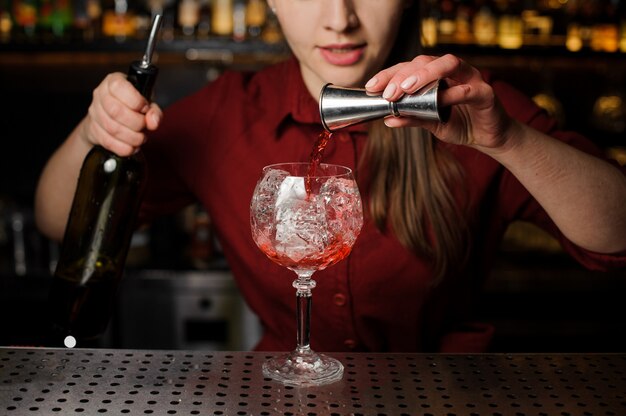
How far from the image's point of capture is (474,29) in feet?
12.0

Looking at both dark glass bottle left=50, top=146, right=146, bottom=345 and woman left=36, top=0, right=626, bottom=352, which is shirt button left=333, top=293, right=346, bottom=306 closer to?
woman left=36, top=0, right=626, bottom=352

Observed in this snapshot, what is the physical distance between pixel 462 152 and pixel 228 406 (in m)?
0.85

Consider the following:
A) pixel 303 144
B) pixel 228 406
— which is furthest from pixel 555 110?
pixel 228 406

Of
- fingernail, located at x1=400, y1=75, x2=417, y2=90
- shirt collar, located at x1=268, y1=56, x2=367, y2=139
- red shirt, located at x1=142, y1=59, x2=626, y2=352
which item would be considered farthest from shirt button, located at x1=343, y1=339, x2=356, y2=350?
fingernail, located at x1=400, y1=75, x2=417, y2=90

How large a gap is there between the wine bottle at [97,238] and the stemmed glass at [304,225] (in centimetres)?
37

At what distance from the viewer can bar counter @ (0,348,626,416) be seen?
107cm

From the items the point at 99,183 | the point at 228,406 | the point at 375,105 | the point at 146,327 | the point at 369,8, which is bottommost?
the point at 146,327

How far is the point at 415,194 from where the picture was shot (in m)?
1.68

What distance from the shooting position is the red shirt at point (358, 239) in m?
1.68

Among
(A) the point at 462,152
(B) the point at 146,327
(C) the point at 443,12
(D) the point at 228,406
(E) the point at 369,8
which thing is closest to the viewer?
(D) the point at 228,406

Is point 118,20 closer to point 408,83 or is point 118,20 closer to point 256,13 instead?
point 256,13

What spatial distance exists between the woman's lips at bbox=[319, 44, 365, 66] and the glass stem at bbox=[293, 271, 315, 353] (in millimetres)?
461

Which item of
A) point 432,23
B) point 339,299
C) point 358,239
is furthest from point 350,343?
point 432,23

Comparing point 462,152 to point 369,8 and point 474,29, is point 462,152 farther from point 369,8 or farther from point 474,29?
point 474,29
